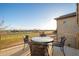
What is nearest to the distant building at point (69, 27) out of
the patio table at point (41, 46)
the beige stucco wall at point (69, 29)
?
the beige stucco wall at point (69, 29)

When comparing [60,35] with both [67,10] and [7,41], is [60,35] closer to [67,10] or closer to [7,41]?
[67,10]

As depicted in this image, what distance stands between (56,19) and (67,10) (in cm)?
27

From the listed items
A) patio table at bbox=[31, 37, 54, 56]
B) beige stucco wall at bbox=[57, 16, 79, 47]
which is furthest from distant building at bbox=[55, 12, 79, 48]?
patio table at bbox=[31, 37, 54, 56]

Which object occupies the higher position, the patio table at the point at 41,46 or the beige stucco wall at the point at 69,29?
the beige stucco wall at the point at 69,29

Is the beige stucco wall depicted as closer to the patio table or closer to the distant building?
the distant building

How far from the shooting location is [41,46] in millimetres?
3088

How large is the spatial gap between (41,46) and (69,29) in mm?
613

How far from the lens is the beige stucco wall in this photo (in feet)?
9.91

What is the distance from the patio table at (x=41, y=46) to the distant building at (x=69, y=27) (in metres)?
0.26

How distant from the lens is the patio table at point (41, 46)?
3.08 meters

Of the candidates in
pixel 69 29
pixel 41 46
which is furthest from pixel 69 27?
pixel 41 46

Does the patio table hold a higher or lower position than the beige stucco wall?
lower

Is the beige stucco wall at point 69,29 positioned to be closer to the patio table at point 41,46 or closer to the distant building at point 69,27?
the distant building at point 69,27

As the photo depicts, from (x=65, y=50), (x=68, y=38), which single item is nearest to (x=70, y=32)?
(x=68, y=38)
